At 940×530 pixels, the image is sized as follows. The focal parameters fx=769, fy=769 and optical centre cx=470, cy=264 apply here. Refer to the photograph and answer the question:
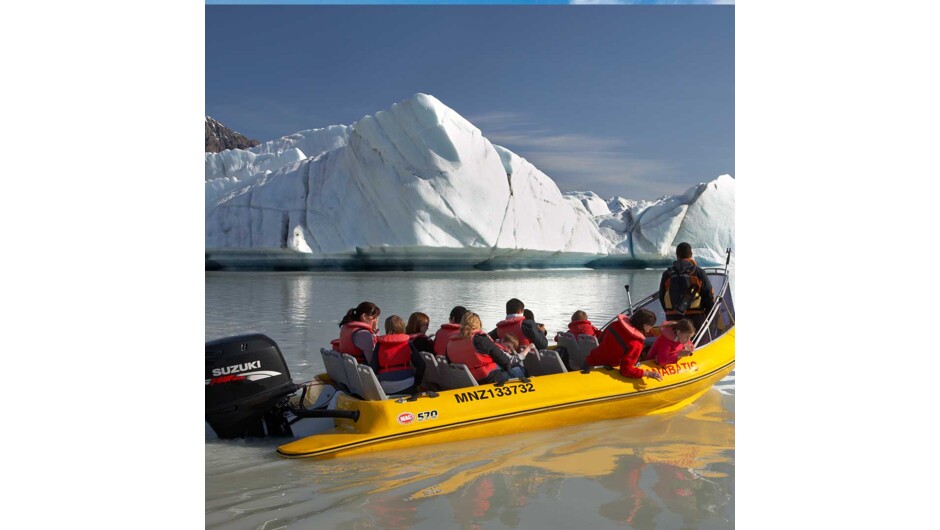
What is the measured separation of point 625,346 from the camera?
4355 mm

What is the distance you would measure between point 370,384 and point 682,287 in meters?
2.28

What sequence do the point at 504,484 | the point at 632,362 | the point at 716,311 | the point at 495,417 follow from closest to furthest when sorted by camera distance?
the point at 504,484, the point at 495,417, the point at 632,362, the point at 716,311

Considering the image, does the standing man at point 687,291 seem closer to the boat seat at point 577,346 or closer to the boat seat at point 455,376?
the boat seat at point 577,346

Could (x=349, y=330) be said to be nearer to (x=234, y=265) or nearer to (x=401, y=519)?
(x=401, y=519)

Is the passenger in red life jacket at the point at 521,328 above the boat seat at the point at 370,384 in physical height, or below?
above

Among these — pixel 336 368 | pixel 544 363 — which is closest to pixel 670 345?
pixel 544 363

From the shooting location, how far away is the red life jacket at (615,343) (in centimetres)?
432

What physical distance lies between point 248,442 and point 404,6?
1855 centimetres

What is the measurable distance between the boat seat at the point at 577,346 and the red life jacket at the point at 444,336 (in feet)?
3.29

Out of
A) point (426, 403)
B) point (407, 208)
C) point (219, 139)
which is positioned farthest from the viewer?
point (219, 139)

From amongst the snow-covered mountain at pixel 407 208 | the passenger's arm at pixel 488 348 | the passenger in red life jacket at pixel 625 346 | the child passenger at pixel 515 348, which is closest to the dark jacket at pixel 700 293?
the passenger in red life jacket at pixel 625 346

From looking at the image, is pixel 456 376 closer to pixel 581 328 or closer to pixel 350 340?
pixel 350 340

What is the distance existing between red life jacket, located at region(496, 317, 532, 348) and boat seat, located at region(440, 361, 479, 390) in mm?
608

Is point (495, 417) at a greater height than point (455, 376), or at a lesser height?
lesser
